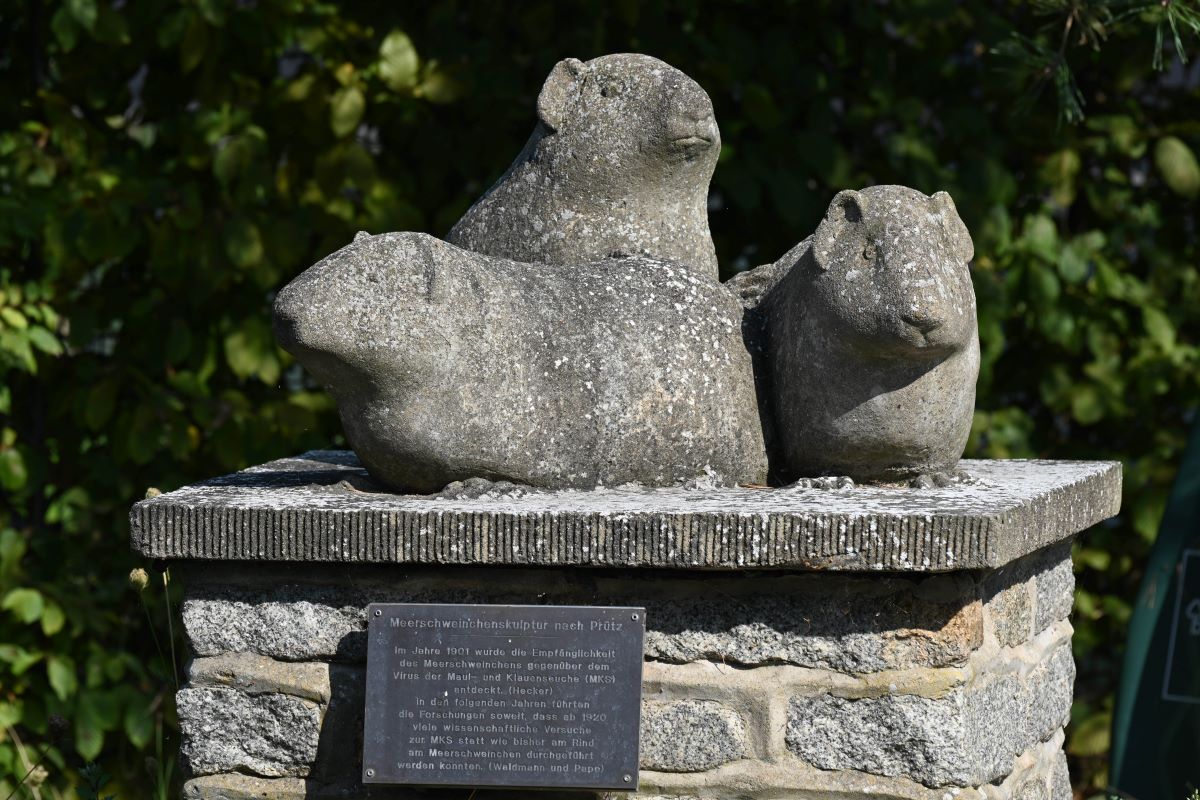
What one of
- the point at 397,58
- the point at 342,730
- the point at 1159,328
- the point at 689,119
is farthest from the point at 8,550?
the point at 1159,328

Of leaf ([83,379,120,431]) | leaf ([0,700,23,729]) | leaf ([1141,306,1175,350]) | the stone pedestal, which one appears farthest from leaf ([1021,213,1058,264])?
leaf ([0,700,23,729])

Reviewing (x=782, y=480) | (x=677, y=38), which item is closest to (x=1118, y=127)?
(x=677, y=38)

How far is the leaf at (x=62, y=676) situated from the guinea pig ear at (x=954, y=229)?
2.94 meters

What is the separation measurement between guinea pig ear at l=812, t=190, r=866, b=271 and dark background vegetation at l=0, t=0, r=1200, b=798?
5.73 feet

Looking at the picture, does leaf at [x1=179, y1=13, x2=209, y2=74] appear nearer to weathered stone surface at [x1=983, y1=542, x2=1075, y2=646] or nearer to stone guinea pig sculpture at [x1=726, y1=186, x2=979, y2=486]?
stone guinea pig sculpture at [x1=726, y1=186, x2=979, y2=486]

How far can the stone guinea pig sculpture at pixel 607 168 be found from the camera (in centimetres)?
341

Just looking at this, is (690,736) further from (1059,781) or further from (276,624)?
(1059,781)

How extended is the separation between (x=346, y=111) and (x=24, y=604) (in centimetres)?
167

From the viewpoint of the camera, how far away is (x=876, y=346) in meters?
2.95

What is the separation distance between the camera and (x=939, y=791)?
278cm

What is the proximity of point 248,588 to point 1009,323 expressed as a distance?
117 inches

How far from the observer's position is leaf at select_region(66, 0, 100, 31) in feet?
14.8

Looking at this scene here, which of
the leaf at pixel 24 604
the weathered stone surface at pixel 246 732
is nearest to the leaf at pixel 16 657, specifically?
the leaf at pixel 24 604

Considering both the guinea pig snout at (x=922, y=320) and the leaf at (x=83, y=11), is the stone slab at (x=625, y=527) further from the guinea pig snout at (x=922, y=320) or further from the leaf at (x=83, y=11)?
the leaf at (x=83, y=11)
